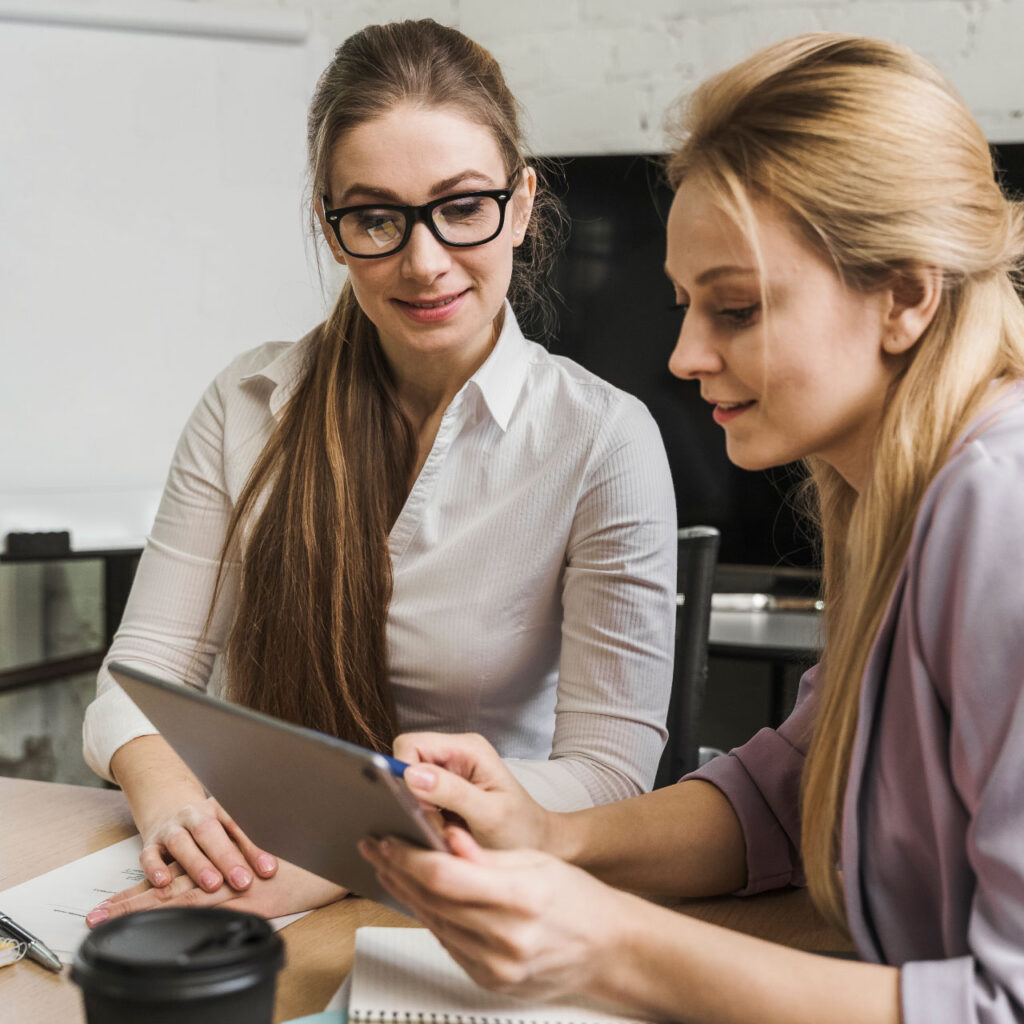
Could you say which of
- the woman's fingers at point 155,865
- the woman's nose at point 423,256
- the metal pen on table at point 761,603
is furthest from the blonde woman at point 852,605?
the metal pen on table at point 761,603

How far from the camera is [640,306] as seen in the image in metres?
2.58

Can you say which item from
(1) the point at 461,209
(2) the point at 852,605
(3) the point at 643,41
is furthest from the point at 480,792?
(3) the point at 643,41

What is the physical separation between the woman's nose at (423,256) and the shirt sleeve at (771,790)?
Result: 0.51 m

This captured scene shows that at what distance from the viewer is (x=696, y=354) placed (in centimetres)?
79

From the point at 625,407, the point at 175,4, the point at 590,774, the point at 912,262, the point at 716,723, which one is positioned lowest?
the point at 716,723

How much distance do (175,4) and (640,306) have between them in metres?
1.12

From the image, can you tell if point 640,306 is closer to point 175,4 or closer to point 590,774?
point 175,4

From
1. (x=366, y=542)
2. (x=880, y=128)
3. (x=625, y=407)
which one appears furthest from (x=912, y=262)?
(x=366, y=542)

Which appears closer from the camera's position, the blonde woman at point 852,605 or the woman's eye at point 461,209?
the blonde woman at point 852,605

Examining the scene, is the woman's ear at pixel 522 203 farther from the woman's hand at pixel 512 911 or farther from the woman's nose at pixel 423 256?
the woman's hand at pixel 512 911

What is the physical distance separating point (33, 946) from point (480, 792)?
0.29 metres

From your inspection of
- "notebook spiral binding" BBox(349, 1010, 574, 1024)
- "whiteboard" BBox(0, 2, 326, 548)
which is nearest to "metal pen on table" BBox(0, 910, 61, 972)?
"notebook spiral binding" BBox(349, 1010, 574, 1024)

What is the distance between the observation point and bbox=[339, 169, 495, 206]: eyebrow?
1.16 m

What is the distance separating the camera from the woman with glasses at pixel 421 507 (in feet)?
3.81
